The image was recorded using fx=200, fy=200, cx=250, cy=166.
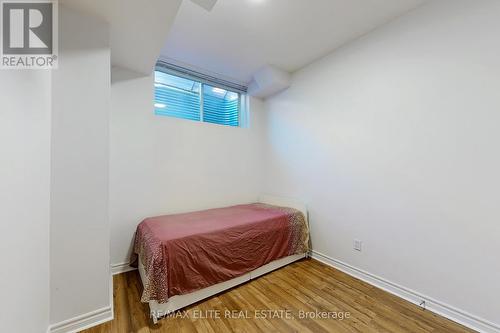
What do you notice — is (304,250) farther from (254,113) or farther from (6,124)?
(6,124)

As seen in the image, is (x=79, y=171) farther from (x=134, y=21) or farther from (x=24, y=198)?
(x=134, y=21)

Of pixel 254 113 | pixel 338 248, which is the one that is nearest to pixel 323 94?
pixel 254 113

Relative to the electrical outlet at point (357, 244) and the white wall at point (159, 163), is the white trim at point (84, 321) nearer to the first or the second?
the white wall at point (159, 163)

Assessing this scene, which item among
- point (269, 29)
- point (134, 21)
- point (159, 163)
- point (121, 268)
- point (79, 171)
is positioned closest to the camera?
point (79, 171)

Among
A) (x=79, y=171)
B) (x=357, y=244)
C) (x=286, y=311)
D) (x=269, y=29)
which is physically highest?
(x=269, y=29)

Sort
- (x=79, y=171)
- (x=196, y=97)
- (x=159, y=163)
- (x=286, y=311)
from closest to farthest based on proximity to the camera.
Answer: (x=79, y=171) → (x=286, y=311) → (x=159, y=163) → (x=196, y=97)

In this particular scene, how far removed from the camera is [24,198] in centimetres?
105

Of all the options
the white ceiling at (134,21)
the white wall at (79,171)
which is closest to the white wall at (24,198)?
the white wall at (79,171)

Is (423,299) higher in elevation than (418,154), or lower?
lower

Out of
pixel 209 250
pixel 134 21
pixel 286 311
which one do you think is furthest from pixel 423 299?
pixel 134 21

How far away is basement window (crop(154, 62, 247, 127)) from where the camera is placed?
9.11ft

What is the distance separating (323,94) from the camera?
2699 mm

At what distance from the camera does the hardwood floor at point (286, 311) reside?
1.54 m

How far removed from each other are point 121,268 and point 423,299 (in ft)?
10.2
